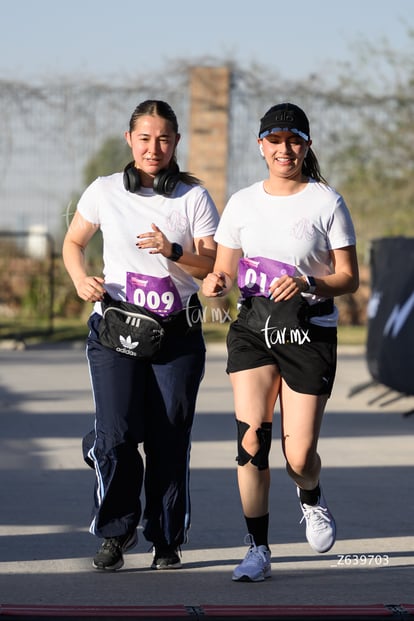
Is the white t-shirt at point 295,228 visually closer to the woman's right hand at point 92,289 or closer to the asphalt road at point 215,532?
the woman's right hand at point 92,289

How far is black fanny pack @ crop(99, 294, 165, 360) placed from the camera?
563cm

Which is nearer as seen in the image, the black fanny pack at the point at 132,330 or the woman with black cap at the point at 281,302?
the woman with black cap at the point at 281,302

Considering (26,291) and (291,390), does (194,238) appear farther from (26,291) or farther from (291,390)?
(26,291)

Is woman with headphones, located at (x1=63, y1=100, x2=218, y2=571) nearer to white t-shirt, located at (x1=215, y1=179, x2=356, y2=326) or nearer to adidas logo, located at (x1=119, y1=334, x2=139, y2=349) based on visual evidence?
adidas logo, located at (x1=119, y1=334, x2=139, y2=349)

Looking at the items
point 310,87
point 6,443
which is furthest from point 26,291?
point 6,443

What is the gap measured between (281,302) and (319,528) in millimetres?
1017

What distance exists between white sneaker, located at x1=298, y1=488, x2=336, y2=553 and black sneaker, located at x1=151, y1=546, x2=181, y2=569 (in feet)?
1.92

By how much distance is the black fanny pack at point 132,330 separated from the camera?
222 inches

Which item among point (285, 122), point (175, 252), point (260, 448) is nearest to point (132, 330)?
point (175, 252)

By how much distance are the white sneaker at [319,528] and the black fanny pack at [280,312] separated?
2.77ft

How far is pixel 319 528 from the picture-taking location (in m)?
5.72

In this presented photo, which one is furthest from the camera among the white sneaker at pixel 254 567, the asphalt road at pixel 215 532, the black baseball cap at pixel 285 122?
the black baseball cap at pixel 285 122

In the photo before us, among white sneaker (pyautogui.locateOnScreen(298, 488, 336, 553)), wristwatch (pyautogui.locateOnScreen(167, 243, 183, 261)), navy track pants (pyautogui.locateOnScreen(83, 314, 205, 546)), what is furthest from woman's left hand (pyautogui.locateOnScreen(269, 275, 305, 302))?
white sneaker (pyautogui.locateOnScreen(298, 488, 336, 553))

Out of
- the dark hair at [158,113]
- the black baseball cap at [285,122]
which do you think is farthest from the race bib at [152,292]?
the black baseball cap at [285,122]
